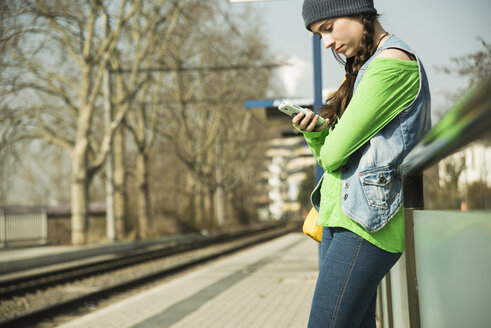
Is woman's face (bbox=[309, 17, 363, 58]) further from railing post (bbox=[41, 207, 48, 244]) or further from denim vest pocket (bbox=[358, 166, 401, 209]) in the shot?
railing post (bbox=[41, 207, 48, 244])

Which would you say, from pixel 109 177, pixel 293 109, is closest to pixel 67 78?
pixel 109 177

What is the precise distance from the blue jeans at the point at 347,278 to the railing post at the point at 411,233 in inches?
10.5

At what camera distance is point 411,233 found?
2344 mm

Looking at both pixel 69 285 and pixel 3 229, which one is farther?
pixel 3 229

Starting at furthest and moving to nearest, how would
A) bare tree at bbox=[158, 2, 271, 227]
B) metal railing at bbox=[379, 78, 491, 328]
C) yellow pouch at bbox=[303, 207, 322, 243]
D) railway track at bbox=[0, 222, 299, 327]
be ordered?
1. bare tree at bbox=[158, 2, 271, 227]
2. railway track at bbox=[0, 222, 299, 327]
3. yellow pouch at bbox=[303, 207, 322, 243]
4. metal railing at bbox=[379, 78, 491, 328]

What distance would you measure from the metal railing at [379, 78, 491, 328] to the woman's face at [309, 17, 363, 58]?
407mm

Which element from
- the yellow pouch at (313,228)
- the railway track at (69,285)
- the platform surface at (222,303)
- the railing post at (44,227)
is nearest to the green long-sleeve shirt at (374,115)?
the yellow pouch at (313,228)

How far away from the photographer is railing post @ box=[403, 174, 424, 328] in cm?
217

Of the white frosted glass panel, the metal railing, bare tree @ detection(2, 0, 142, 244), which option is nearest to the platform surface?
the metal railing

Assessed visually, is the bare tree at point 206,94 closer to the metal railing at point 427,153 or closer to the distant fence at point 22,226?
the distant fence at point 22,226

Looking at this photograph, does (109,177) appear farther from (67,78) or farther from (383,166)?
(383,166)

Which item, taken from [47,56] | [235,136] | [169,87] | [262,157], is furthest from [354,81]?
[262,157]

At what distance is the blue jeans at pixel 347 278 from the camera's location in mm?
1968

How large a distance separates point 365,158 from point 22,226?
25.4m
